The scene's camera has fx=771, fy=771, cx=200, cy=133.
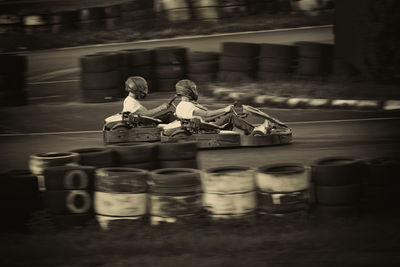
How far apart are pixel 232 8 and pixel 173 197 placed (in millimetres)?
16874

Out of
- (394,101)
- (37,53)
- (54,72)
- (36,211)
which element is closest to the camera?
(36,211)

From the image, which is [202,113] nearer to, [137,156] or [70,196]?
[137,156]

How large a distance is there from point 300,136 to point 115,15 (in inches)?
532

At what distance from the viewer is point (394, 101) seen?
42.9 feet

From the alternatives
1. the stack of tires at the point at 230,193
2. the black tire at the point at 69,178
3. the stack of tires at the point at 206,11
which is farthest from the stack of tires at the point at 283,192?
the stack of tires at the point at 206,11

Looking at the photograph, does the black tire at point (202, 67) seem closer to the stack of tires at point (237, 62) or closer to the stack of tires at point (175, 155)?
the stack of tires at point (237, 62)

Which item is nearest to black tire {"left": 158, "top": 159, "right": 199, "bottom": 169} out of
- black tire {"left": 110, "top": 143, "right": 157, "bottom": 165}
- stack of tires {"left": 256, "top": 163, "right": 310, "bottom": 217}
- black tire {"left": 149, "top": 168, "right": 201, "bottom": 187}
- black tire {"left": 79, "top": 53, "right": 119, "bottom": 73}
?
black tire {"left": 110, "top": 143, "right": 157, "bottom": 165}

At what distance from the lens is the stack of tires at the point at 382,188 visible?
680 centimetres

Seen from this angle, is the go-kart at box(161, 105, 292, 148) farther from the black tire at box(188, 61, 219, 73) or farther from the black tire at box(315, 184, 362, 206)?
the black tire at box(188, 61, 219, 73)

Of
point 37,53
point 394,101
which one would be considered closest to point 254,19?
point 37,53

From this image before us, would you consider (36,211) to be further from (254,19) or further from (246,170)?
(254,19)

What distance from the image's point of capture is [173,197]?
6.66 m

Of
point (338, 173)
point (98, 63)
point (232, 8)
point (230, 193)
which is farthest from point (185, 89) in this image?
point (232, 8)

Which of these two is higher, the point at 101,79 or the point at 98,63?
the point at 98,63
